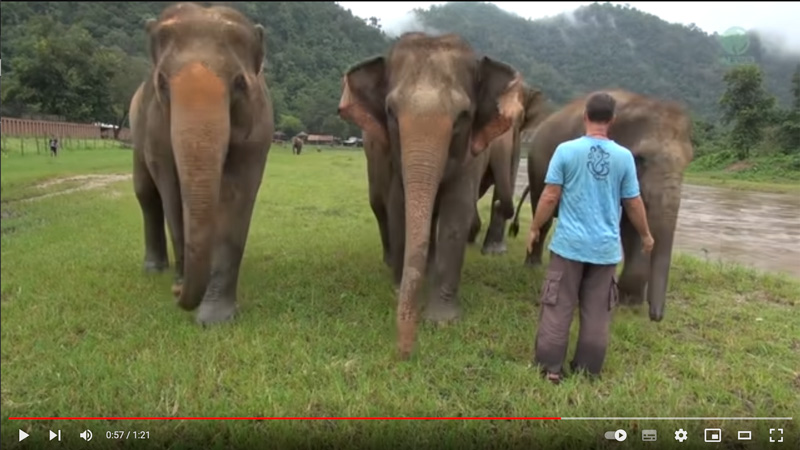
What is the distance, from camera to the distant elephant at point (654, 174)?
2.88 metres

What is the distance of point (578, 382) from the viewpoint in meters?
2.20

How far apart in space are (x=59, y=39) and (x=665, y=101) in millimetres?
2384

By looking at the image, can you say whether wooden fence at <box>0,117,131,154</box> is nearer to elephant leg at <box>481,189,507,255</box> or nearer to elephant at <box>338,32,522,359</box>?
elephant at <box>338,32,522,359</box>

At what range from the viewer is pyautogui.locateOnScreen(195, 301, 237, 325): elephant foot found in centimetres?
257

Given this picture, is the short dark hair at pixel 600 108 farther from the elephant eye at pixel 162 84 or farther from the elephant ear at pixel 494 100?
the elephant eye at pixel 162 84

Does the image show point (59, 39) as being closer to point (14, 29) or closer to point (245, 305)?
point (14, 29)

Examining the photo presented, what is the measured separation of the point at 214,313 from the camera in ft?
8.61

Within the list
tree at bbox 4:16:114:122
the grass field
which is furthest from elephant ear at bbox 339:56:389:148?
tree at bbox 4:16:114:122

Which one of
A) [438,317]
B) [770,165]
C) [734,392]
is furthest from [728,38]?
[438,317]

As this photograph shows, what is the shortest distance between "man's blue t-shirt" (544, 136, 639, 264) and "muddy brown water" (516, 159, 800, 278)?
53cm

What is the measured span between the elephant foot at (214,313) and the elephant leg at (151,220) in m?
0.31

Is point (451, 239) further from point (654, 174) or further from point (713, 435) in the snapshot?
point (713, 435)
